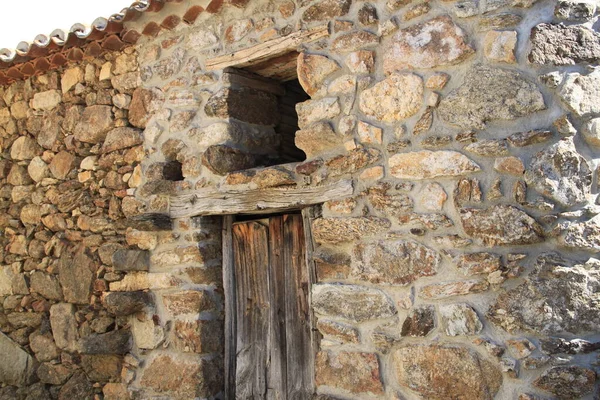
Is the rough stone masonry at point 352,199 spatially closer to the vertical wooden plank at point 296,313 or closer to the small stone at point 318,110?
the small stone at point 318,110

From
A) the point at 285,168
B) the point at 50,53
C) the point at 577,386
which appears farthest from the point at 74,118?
the point at 577,386

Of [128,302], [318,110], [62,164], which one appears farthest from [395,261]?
[62,164]

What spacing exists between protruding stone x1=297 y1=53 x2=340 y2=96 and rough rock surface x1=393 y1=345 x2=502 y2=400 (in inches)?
54.3

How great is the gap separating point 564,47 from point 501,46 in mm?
252

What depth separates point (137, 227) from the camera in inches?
156

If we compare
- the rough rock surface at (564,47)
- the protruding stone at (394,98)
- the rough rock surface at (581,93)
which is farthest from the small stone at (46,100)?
the rough rock surface at (581,93)

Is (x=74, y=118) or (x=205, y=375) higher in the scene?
(x=74, y=118)

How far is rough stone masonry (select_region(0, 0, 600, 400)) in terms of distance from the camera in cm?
266

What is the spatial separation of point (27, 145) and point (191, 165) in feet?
5.37

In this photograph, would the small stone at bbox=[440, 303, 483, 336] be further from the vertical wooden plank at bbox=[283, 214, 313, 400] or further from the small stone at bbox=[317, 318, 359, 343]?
the vertical wooden plank at bbox=[283, 214, 313, 400]

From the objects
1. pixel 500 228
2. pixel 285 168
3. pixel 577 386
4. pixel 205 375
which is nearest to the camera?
pixel 577 386

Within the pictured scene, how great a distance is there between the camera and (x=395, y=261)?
3.00m

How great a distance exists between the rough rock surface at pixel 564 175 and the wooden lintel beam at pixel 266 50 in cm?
131

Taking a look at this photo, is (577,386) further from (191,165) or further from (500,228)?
(191,165)
